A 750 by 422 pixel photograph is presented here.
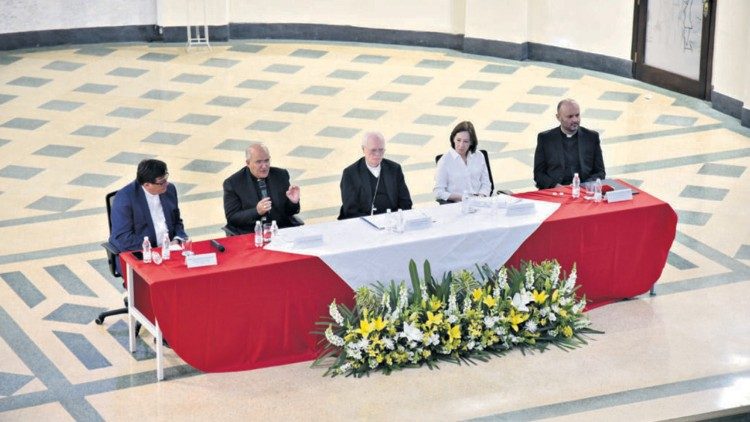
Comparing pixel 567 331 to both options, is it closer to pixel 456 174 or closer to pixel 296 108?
pixel 456 174

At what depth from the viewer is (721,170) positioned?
10.1m

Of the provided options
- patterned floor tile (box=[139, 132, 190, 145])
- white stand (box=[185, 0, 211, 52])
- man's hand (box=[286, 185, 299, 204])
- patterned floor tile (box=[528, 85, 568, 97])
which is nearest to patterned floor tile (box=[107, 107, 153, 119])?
patterned floor tile (box=[139, 132, 190, 145])

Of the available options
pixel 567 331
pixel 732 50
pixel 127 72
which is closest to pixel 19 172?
pixel 127 72

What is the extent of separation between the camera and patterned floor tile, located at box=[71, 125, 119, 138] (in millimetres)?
11141

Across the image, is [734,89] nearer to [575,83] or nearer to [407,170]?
[575,83]

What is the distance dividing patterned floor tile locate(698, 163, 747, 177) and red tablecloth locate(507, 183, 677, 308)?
2606 mm

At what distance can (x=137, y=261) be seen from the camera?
21.9ft

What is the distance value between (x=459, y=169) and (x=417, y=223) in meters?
0.95

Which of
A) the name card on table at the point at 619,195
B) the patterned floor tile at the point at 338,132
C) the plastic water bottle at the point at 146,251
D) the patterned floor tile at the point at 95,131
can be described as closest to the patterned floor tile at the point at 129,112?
the patterned floor tile at the point at 95,131

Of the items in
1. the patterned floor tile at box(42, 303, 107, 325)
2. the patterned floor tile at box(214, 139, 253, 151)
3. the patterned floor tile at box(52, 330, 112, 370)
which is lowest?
the patterned floor tile at box(52, 330, 112, 370)

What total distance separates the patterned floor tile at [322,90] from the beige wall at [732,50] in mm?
3621

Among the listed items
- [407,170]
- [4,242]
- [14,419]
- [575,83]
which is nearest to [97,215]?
[4,242]

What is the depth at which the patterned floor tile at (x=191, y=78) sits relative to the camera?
12.8 metres

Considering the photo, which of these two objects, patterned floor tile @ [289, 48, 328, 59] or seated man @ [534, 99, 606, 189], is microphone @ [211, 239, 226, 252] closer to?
seated man @ [534, 99, 606, 189]
